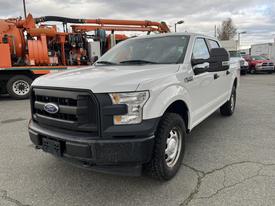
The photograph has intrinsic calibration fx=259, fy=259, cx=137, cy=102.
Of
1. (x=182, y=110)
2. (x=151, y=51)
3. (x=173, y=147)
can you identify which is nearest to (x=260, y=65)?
(x=151, y=51)

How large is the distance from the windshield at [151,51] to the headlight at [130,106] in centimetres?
127

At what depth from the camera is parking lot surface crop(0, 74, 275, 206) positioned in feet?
9.32

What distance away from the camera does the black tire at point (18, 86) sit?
9875 mm

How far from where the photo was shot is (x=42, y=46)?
10.6m

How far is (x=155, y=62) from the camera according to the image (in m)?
3.75

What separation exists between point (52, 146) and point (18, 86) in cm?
810

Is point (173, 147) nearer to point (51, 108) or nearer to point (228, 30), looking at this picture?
point (51, 108)

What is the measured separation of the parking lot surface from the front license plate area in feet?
1.68

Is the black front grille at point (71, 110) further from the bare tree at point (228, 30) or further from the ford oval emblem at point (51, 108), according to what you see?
the bare tree at point (228, 30)

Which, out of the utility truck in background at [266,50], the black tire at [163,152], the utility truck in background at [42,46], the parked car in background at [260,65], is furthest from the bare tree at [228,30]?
the black tire at [163,152]

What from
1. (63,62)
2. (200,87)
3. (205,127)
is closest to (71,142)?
(200,87)

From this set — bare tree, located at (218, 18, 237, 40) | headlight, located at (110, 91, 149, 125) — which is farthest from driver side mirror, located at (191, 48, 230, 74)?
bare tree, located at (218, 18, 237, 40)

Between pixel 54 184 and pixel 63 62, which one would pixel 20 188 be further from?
pixel 63 62

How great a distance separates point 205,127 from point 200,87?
1.76 m
